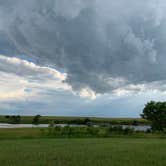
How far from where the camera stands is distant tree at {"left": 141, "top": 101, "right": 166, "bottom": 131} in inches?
3287

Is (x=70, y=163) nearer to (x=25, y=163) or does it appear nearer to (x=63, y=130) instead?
(x=25, y=163)

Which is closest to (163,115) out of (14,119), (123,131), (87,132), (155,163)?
(123,131)

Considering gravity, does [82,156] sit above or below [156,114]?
below

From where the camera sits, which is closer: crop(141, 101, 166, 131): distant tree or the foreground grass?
the foreground grass

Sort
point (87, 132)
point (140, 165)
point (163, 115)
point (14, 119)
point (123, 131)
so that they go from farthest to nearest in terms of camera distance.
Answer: point (14, 119) < point (163, 115) < point (123, 131) < point (87, 132) < point (140, 165)

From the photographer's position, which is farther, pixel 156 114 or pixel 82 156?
pixel 156 114

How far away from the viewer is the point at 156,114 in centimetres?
8525

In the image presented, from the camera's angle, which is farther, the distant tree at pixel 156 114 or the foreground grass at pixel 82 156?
the distant tree at pixel 156 114

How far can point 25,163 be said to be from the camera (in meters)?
14.7

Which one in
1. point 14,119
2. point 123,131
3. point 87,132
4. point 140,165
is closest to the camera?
point 140,165

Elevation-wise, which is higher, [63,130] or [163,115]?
[163,115]

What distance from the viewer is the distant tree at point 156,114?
8350 cm

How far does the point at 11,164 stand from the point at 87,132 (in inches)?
1833

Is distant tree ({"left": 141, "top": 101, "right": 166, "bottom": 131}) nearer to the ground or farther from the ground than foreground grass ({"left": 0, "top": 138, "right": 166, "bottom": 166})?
farther from the ground
